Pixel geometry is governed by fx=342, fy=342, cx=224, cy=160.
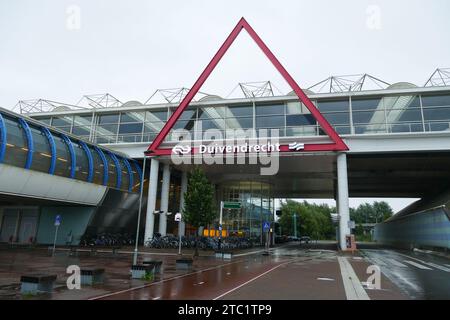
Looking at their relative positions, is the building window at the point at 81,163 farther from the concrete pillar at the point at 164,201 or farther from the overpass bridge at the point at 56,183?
the concrete pillar at the point at 164,201

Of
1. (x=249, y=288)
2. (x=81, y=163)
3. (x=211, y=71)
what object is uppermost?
(x=211, y=71)

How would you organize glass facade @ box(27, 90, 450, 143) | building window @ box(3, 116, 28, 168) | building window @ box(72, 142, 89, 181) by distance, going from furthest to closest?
glass facade @ box(27, 90, 450, 143), building window @ box(72, 142, 89, 181), building window @ box(3, 116, 28, 168)

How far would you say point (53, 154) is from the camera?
89.0 feet

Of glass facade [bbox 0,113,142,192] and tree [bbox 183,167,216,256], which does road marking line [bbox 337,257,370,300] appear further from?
glass facade [bbox 0,113,142,192]

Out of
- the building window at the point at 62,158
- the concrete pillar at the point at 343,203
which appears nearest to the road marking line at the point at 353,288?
the concrete pillar at the point at 343,203

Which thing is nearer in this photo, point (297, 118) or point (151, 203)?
point (297, 118)

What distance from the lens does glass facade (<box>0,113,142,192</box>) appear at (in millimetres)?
23906

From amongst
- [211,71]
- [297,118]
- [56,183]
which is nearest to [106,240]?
[56,183]

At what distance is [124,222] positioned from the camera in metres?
37.9

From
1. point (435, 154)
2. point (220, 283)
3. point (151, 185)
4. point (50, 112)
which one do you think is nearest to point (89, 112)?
point (50, 112)

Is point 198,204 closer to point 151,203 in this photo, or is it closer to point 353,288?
point 151,203

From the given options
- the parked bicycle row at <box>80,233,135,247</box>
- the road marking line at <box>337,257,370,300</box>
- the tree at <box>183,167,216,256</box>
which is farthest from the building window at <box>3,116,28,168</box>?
the road marking line at <box>337,257,370,300</box>

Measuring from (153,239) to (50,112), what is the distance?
25.0m

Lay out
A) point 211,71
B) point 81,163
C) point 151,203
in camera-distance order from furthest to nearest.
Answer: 1. point 151,203
2. point 211,71
3. point 81,163
